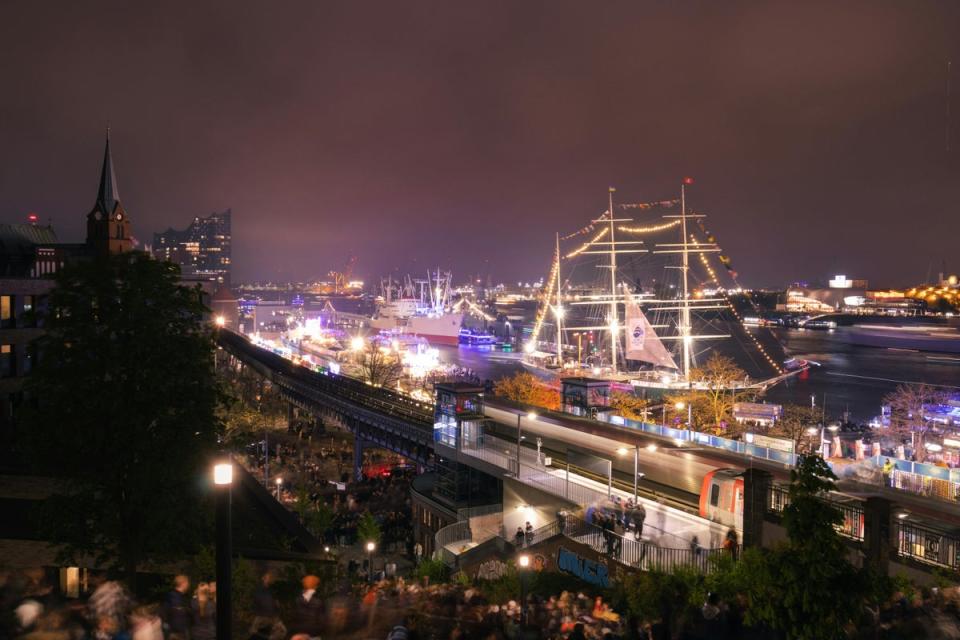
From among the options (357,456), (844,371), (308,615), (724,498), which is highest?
(308,615)

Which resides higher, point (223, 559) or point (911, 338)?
point (223, 559)

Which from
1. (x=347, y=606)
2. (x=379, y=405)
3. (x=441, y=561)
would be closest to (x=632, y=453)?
(x=441, y=561)

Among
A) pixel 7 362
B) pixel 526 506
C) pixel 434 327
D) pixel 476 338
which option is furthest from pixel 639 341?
pixel 434 327

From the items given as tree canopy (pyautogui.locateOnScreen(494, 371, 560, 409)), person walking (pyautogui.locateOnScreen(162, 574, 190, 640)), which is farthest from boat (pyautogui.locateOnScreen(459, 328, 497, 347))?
person walking (pyautogui.locateOnScreen(162, 574, 190, 640))

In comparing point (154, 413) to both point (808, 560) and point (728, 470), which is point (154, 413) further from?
point (728, 470)

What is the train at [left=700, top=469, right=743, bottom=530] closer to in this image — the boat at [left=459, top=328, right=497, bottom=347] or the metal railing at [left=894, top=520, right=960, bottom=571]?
the metal railing at [left=894, top=520, right=960, bottom=571]

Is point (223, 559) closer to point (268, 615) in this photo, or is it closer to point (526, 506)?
point (268, 615)

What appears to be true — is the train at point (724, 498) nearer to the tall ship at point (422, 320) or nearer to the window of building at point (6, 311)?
the window of building at point (6, 311)

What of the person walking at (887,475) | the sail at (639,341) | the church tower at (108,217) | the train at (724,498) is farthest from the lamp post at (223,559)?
the church tower at (108,217)
